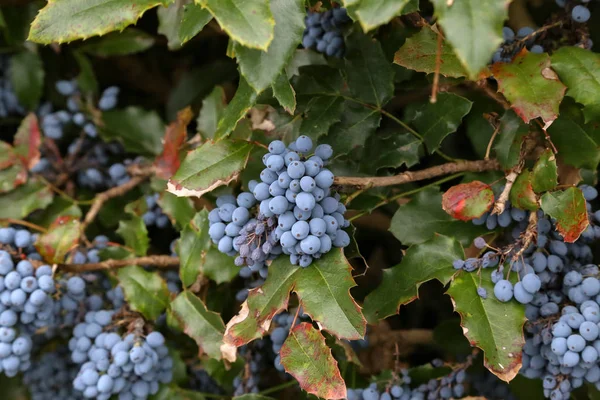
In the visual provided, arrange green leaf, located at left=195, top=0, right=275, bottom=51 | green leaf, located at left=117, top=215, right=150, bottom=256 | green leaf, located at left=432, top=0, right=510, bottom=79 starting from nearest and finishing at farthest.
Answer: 1. green leaf, located at left=432, top=0, right=510, bottom=79
2. green leaf, located at left=195, top=0, right=275, bottom=51
3. green leaf, located at left=117, top=215, right=150, bottom=256

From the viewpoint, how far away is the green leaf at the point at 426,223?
3.75 feet

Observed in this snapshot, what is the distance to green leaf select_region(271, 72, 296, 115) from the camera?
3.28 feet

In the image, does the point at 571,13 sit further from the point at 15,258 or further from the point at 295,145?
the point at 15,258

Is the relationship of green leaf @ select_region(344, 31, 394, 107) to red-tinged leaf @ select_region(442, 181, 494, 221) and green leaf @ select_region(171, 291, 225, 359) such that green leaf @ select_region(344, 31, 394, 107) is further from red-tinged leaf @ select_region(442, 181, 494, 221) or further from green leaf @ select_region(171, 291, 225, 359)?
green leaf @ select_region(171, 291, 225, 359)

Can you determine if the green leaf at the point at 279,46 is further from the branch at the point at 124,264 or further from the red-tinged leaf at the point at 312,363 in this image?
the branch at the point at 124,264

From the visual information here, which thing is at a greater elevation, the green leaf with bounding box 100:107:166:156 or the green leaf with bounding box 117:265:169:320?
the green leaf with bounding box 100:107:166:156

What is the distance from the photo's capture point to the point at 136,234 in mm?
1380

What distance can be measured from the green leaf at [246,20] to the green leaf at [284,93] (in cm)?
12

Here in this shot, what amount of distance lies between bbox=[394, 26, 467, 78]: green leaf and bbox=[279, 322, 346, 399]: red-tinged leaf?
1.47ft

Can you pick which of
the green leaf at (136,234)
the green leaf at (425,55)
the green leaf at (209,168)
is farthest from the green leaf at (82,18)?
the green leaf at (136,234)

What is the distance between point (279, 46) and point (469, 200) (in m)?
0.39

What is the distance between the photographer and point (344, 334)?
0.97 meters

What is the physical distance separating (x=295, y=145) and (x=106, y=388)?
0.60 metres

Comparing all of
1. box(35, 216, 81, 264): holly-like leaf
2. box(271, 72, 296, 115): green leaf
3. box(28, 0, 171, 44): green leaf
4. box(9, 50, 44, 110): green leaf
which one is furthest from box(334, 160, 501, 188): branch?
box(9, 50, 44, 110): green leaf
